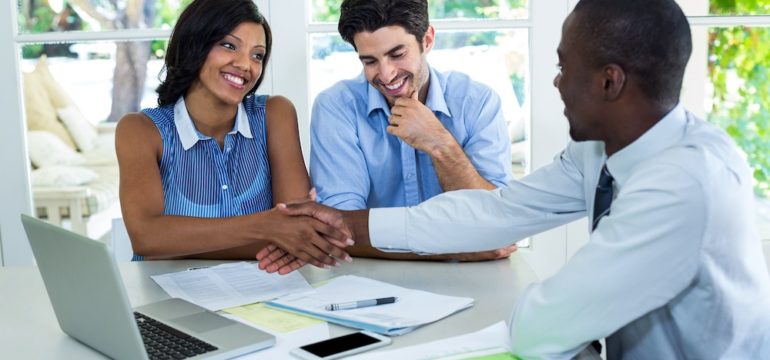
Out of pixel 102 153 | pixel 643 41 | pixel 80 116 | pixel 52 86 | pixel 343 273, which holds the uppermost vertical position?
pixel 643 41

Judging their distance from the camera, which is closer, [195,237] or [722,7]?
[195,237]

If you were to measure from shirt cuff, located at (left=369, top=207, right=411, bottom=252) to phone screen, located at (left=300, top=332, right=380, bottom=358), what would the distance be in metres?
0.42

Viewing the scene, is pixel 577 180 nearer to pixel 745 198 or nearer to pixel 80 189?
pixel 745 198

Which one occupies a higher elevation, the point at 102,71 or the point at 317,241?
the point at 102,71

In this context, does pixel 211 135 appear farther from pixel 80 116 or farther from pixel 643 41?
pixel 643 41

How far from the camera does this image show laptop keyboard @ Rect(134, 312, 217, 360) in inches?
53.0

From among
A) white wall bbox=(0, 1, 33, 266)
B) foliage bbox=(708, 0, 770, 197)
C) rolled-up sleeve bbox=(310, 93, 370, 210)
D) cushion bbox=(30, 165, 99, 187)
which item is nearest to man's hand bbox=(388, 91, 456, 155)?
rolled-up sleeve bbox=(310, 93, 370, 210)

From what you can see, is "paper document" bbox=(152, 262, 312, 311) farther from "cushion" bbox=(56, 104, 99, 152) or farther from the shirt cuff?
"cushion" bbox=(56, 104, 99, 152)

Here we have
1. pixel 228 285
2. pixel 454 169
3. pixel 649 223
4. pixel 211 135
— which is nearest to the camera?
pixel 649 223

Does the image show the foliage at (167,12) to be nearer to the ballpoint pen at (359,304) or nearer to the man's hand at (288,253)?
the man's hand at (288,253)

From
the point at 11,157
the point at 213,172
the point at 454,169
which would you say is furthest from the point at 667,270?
the point at 11,157

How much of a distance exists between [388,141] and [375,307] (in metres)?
0.86

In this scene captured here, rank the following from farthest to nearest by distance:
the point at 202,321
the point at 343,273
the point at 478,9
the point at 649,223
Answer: the point at 478,9 → the point at 343,273 → the point at 202,321 → the point at 649,223

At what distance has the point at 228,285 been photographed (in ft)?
5.71
